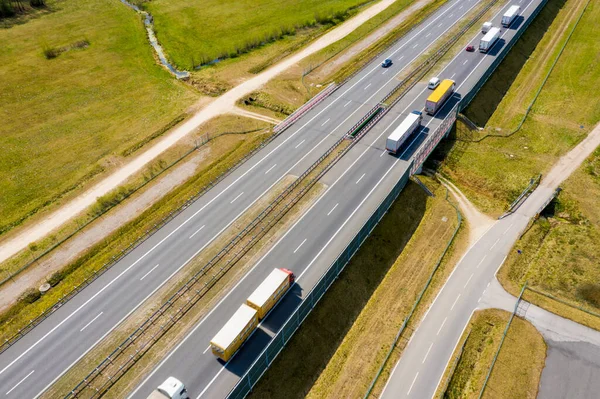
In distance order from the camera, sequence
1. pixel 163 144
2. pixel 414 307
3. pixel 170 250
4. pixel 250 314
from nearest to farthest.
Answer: pixel 250 314, pixel 414 307, pixel 170 250, pixel 163 144

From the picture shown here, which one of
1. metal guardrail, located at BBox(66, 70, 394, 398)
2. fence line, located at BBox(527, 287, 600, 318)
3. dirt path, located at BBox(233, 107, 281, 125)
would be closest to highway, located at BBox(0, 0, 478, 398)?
metal guardrail, located at BBox(66, 70, 394, 398)

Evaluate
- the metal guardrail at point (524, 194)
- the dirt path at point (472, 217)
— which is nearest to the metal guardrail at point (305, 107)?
the dirt path at point (472, 217)

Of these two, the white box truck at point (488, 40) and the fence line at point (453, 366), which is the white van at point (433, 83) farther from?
the fence line at point (453, 366)

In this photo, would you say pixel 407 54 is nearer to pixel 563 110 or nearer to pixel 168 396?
pixel 563 110

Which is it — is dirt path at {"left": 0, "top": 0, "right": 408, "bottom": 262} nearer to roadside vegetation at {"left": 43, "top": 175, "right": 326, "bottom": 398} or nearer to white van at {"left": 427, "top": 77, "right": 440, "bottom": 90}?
roadside vegetation at {"left": 43, "top": 175, "right": 326, "bottom": 398}

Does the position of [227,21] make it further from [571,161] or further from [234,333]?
[234,333]

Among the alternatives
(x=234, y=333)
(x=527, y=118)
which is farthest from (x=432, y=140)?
(x=234, y=333)
